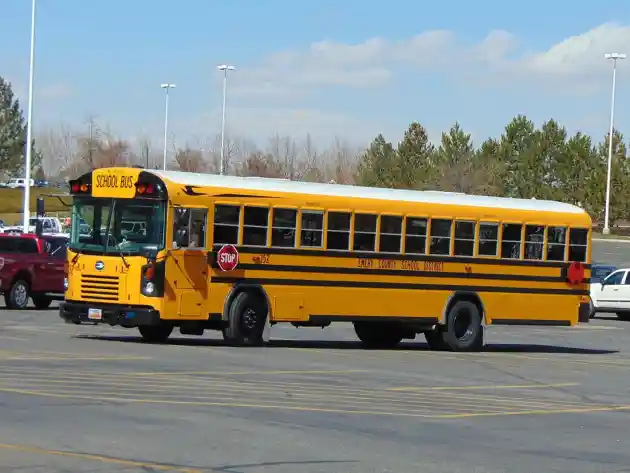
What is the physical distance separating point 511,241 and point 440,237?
1.59m

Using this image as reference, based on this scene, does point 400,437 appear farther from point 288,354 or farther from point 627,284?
point 627,284

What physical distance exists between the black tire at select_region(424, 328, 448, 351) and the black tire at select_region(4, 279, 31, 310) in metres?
12.1

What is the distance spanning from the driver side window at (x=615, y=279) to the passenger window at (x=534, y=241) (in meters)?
16.5

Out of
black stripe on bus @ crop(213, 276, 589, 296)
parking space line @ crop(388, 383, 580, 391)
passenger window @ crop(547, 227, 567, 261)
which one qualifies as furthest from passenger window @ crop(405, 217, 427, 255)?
parking space line @ crop(388, 383, 580, 391)

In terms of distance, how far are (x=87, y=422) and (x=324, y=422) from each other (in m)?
2.16

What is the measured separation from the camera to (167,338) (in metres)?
25.4

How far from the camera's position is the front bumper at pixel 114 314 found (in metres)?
22.9

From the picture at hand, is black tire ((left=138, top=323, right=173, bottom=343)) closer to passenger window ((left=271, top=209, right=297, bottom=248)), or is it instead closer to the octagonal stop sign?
the octagonal stop sign

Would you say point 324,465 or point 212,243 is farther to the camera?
point 212,243

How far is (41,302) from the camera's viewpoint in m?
36.3

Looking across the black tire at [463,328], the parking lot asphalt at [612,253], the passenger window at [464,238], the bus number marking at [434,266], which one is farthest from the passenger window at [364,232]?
the parking lot asphalt at [612,253]

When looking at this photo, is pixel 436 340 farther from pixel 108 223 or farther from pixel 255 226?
pixel 108 223

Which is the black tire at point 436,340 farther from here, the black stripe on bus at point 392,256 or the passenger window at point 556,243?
the passenger window at point 556,243

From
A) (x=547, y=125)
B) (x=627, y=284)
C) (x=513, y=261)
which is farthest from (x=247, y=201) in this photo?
(x=547, y=125)
